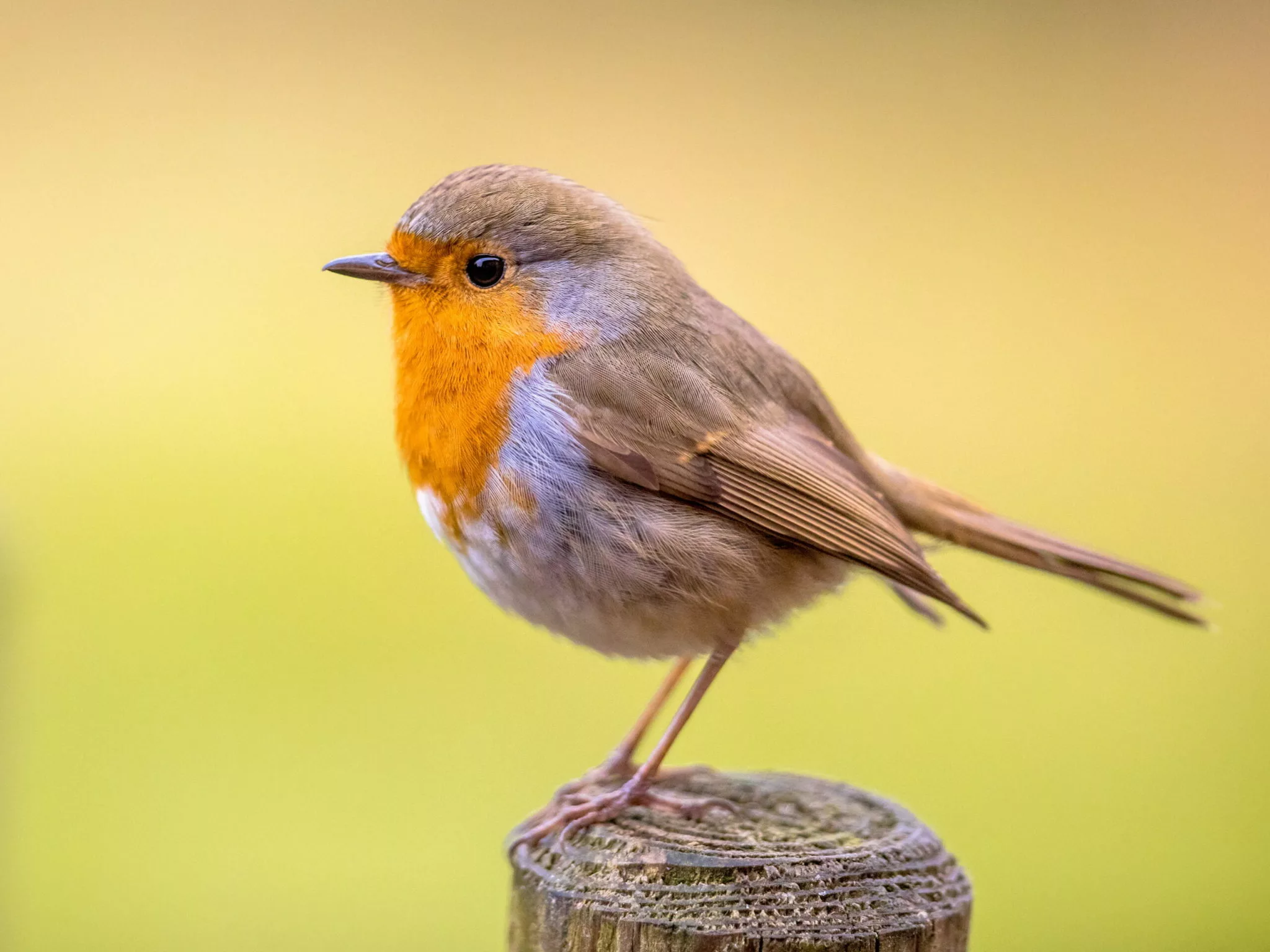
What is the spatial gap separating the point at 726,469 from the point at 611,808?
0.68 metres

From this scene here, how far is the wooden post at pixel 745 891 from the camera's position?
5.95 ft

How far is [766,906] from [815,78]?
15.2ft

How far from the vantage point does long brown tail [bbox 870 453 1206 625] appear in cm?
272

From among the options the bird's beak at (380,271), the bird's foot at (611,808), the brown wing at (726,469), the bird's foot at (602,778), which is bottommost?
the bird's foot at (602,778)

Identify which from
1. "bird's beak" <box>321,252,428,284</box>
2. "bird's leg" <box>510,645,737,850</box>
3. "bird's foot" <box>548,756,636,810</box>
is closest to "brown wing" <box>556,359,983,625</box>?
"bird's beak" <box>321,252,428,284</box>

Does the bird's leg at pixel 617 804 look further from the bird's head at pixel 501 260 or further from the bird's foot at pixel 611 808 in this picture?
the bird's head at pixel 501 260

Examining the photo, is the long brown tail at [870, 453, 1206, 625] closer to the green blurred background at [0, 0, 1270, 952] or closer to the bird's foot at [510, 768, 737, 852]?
the bird's foot at [510, 768, 737, 852]

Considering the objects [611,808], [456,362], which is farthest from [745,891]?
[456,362]

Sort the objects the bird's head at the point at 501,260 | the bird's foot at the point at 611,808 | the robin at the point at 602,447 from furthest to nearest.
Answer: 1. the bird's head at the point at 501,260
2. the robin at the point at 602,447
3. the bird's foot at the point at 611,808

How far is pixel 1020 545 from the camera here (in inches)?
108

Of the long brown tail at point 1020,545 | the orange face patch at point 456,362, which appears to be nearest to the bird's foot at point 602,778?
the orange face patch at point 456,362

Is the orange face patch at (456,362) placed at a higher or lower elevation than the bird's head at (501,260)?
lower

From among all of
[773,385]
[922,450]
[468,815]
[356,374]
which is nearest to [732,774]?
[773,385]

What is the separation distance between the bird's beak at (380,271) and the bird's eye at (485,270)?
91 mm
